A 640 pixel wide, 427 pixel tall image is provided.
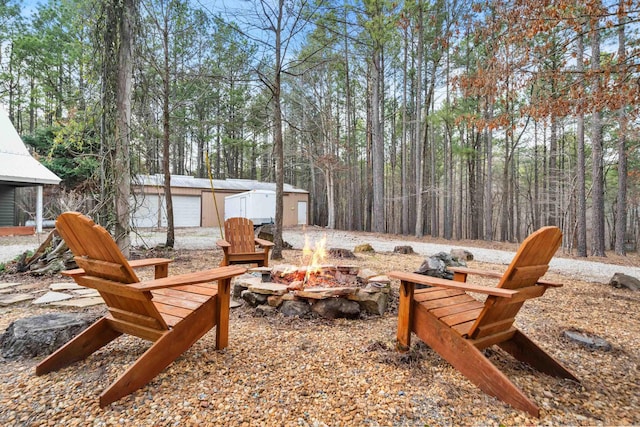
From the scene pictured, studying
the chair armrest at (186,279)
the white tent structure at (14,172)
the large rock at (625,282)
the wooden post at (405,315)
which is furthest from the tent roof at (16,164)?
the large rock at (625,282)

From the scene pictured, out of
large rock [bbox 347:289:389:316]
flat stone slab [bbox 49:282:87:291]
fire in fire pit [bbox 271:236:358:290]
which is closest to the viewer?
large rock [bbox 347:289:389:316]

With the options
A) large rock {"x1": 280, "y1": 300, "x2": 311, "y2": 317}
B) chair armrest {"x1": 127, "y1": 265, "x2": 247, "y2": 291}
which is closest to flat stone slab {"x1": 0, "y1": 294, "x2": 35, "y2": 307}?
chair armrest {"x1": 127, "y1": 265, "x2": 247, "y2": 291}

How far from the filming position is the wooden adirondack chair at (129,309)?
1505 mm

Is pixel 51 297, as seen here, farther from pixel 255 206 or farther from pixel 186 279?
pixel 255 206

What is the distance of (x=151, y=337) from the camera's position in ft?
5.47

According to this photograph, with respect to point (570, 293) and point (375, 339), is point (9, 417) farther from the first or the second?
point (570, 293)

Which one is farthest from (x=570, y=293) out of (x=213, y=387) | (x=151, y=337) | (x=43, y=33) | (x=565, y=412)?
(x=43, y=33)

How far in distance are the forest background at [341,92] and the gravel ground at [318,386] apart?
310 centimetres

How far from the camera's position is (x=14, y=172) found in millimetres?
8453

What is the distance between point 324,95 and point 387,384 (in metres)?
16.3

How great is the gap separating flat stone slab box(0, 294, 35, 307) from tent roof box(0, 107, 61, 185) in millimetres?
7220

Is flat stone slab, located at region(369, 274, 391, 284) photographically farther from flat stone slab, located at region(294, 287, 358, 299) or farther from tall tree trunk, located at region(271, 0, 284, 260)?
tall tree trunk, located at region(271, 0, 284, 260)

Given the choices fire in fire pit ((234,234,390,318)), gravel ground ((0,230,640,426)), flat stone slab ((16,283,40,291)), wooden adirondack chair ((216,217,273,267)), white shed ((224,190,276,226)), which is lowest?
gravel ground ((0,230,640,426))

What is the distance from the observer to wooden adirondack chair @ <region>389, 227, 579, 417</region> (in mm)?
1538
